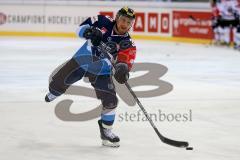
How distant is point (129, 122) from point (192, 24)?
43.8 feet

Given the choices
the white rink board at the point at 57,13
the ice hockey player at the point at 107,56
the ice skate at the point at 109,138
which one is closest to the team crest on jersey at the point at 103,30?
the ice hockey player at the point at 107,56

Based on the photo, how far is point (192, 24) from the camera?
65.1 ft

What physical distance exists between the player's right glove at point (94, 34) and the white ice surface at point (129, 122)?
2.98ft

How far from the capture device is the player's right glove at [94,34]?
539 cm

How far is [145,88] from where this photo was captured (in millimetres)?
9492

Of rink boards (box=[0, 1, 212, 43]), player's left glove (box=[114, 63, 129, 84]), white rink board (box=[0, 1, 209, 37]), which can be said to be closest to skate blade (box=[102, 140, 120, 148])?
player's left glove (box=[114, 63, 129, 84])

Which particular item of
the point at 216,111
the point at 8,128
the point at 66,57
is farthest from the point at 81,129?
the point at 66,57

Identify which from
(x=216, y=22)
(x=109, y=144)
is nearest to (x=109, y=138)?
(x=109, y=144)

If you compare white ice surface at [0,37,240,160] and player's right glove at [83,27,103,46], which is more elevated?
player's right glove at [83,27,103,46]

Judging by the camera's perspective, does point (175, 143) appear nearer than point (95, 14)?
Yes

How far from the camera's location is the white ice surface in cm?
529

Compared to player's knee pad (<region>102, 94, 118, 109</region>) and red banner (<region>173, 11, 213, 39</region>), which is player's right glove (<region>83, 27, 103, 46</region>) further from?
red banner (<region>173, 11, 213, 39</region>)

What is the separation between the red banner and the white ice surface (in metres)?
5.56
